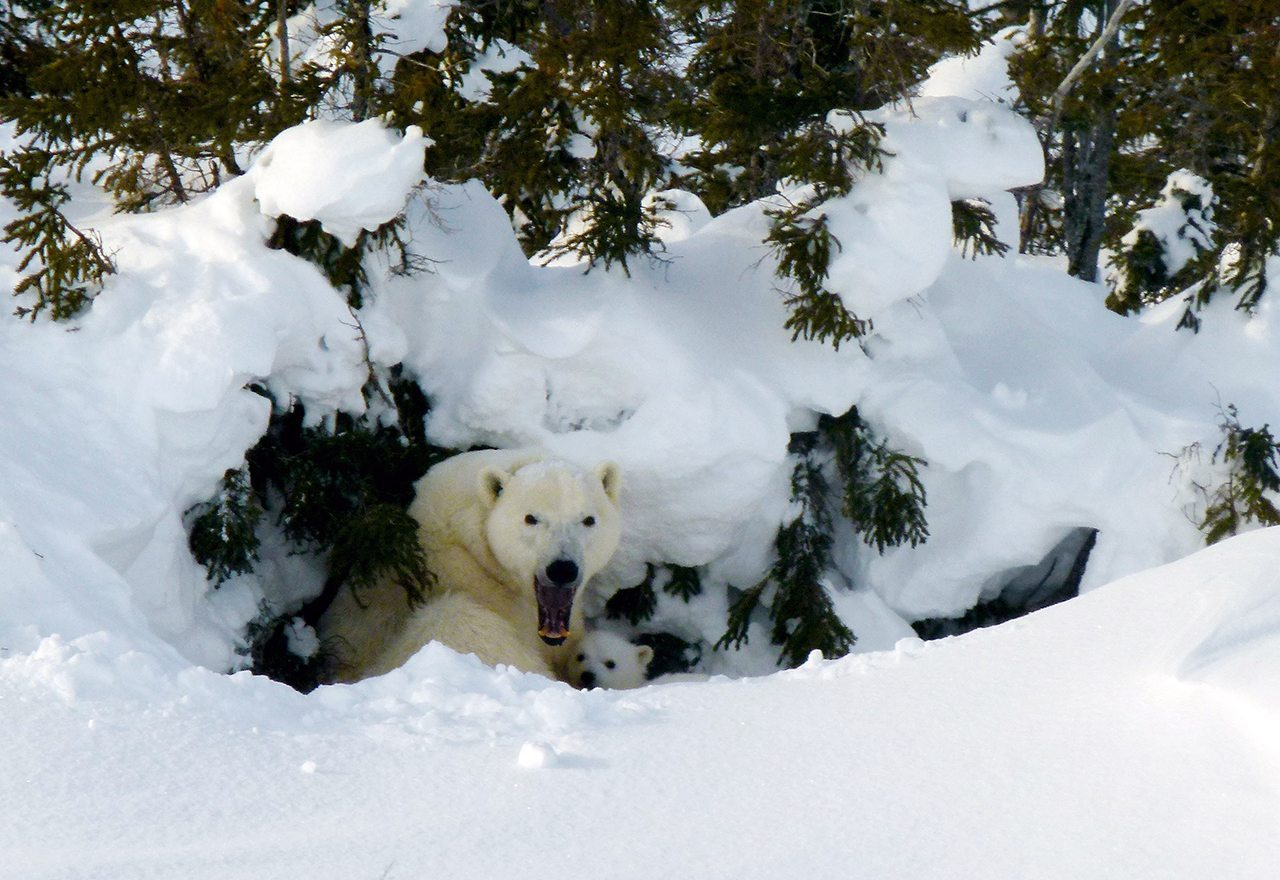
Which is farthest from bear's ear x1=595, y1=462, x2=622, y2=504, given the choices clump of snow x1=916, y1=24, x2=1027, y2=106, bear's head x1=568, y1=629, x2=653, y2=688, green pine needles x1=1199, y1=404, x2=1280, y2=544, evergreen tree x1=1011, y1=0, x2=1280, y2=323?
clump of snow x1=916, y1=24, x2=1027, y2=106

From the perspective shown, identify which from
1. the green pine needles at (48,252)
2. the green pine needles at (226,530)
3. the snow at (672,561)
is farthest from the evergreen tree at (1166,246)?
the green pine needles at (48,252)

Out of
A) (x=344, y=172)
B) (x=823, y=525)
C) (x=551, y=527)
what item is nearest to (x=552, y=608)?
(x=551, y=527)

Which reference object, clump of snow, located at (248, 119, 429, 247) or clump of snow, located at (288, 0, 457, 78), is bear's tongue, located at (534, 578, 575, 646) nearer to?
clump of snow, located at (248, 119, 429, 247)

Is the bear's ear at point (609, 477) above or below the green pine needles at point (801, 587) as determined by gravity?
above

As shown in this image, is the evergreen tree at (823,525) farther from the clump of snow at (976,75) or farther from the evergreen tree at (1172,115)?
the clump of snow at (976,75)

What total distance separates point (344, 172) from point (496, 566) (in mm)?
2118

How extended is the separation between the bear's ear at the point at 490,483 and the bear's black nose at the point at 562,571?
0.49m

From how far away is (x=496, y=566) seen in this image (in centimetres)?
669

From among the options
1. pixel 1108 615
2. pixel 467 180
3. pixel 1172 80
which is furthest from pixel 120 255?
pixel 1172 80

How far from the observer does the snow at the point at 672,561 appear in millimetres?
3008

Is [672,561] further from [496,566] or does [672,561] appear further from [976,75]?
[976,75]

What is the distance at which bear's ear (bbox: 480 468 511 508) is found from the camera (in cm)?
642

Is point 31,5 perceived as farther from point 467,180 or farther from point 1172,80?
point 1172,80

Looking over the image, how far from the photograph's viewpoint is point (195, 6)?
21.5ft
